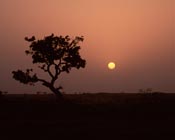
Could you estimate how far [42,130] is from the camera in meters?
27.2

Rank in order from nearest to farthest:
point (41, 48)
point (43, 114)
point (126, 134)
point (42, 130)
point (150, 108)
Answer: point (126, 134)
point (42, 130)
point (43, 114)
point (150, 108)
point (41, 48)

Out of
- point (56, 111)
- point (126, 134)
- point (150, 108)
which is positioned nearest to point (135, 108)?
point (150, 108)

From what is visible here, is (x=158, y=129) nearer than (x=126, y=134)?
No

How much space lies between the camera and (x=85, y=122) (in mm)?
31641

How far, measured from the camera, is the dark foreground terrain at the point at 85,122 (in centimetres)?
2477

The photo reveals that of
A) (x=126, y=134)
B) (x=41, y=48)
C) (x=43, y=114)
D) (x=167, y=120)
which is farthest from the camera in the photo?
(x=41, y=48)

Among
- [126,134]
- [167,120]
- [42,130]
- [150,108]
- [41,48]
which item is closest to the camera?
[126,134]

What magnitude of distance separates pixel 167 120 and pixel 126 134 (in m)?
8.65

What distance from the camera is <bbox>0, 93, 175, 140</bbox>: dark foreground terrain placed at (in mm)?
24766

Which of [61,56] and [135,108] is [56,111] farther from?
[61,56]

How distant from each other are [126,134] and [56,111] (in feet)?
53.6

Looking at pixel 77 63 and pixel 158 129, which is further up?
pixel 77 63

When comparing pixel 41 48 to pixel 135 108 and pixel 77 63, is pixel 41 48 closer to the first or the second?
pixel 77 63

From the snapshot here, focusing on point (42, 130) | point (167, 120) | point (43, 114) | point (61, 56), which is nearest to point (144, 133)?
point (42, 130)
